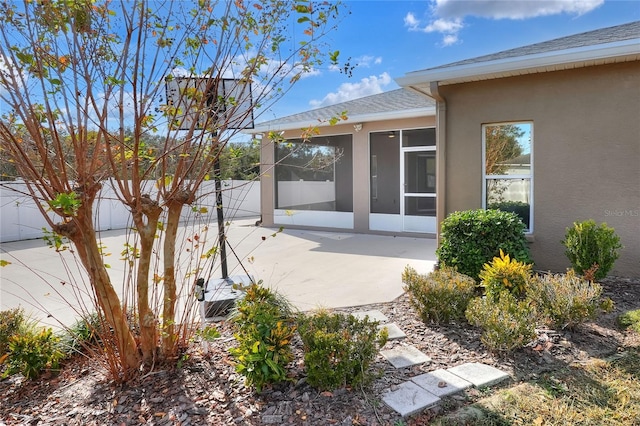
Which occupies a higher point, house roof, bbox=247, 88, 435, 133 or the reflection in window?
house roof, bbox=247, 88, 435, 133

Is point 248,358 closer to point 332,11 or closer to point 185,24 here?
point 185,24

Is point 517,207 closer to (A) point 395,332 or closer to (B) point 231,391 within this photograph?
(A) point 395,332

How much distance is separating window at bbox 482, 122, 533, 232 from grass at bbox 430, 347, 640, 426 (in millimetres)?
3429

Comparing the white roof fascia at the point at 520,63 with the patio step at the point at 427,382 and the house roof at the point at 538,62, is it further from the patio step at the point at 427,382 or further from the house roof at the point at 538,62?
the patio step at the point at 427,382

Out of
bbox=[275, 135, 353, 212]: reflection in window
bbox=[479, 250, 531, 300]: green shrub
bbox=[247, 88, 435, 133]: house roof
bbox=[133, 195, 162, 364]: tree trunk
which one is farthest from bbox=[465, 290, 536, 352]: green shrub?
bbox=[275, 135, 353, 212]: reflection in window

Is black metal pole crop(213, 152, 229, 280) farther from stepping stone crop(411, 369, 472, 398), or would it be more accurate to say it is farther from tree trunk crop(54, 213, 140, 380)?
stepping stone crop(411, 369, 472, 398)

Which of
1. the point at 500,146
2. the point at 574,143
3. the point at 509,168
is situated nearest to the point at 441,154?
the point at 500,146

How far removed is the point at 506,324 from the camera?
10.7 feet

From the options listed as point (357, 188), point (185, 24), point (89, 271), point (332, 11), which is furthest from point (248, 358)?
point (357, 188)

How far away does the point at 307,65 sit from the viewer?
3154mm

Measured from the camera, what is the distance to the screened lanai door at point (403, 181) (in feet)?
33.0

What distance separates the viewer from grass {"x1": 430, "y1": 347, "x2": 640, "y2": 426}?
245cm

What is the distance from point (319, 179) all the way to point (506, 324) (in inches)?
358

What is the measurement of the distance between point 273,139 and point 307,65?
65cm
